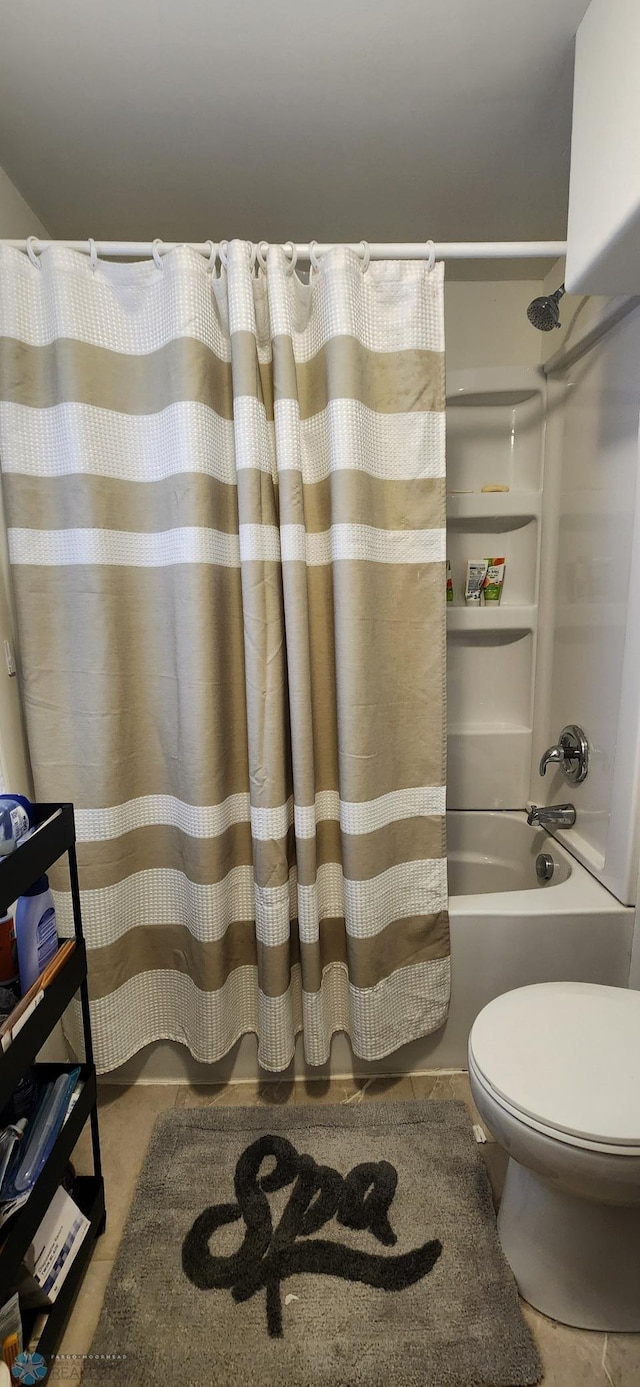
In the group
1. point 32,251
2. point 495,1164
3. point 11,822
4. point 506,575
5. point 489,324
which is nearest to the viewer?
point 11,822

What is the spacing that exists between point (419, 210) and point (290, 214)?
35cm

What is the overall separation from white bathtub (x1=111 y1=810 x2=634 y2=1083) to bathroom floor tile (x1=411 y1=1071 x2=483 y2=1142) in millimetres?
25

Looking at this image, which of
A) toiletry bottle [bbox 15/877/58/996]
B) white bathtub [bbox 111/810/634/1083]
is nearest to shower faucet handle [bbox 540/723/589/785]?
white bathtub [bbox 111/810/634/1083]

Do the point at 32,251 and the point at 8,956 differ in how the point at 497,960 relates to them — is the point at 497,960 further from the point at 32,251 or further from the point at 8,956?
the point at 32,251

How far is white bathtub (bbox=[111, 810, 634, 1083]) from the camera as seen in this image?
1.45m

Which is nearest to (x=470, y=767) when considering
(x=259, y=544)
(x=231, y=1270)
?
(x=259, y=544)

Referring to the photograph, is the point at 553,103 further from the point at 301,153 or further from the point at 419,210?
the point at 301,153

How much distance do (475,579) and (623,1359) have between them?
1.81 metres

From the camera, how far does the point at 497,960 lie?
1489mm

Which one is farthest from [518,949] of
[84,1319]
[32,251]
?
[32,251]

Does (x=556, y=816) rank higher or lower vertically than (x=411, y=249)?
lower

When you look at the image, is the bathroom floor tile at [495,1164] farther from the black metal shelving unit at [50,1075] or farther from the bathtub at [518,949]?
the black metal shelving unit at [50,1075]

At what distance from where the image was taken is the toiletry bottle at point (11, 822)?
87 centimetres

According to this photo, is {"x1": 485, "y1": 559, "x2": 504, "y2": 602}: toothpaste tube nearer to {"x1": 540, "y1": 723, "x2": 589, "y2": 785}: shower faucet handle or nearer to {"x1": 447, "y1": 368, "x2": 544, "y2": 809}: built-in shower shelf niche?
{"x1": 447, "y1": 368, "x2": 544, "y2": 809}: built-in shower shelf niche
